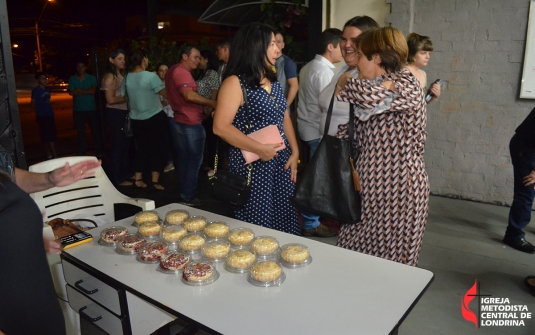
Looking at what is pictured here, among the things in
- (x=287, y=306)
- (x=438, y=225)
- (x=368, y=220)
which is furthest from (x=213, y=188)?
(x=438, y=225)

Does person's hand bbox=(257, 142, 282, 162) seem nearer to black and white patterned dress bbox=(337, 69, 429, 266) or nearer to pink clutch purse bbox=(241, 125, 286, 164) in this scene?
pink clutch purse bbox=(241, 125, 286, 164)

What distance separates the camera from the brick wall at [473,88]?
4023 millimetres

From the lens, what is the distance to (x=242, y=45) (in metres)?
2.10

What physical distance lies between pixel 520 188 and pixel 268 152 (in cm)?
224

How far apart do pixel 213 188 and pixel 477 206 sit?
3227 mm

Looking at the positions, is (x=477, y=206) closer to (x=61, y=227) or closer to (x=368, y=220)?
(x=368, y=220)

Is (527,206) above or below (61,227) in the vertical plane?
below

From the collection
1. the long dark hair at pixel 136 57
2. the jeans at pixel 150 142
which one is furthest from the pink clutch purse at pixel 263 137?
the jeans at pixel 150 142

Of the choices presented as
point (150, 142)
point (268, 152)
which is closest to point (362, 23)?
point (268, 152)

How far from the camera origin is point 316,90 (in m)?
3.48

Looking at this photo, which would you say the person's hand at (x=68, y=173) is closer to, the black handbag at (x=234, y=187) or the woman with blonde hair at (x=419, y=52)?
the black handbag at (x=234, y=187)

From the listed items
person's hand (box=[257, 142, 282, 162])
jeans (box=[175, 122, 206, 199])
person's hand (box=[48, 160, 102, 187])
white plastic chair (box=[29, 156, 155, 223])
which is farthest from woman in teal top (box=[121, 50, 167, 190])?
person's hand (box=[48, 160, 102, 187])

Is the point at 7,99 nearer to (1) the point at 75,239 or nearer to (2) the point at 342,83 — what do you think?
(1) the point at 75,239

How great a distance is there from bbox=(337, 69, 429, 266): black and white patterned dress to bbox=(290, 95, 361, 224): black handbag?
51mm
